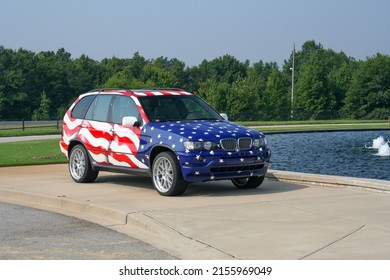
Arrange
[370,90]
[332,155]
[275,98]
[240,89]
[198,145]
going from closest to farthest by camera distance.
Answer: [198,145] → [332,155] → [240,89] → [275,98] → [370,90]

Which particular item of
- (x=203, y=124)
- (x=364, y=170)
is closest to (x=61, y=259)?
(x=203, y=124)

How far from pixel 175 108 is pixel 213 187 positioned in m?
1.60

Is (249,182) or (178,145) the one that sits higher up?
(178,145)

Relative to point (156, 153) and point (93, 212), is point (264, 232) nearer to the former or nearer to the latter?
point (93, 212)

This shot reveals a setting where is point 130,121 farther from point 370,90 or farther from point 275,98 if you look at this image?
point 370,90

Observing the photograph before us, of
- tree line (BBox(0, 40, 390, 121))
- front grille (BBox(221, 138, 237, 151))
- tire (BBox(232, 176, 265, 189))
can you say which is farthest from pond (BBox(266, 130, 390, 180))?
tree line (BBox(0, 40, 390, 121))

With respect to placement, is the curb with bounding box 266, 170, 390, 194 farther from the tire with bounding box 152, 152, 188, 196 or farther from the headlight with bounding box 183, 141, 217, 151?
the tire with bounding box 152, 152, 188, 196

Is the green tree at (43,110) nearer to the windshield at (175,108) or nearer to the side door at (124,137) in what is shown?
the side door at (124,137)

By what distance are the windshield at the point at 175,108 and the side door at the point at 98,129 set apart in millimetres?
863

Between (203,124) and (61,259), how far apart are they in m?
5.29

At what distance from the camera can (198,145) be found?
11.4 metres

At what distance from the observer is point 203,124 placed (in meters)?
12.2

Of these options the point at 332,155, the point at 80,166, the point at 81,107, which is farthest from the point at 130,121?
the point at 332,155

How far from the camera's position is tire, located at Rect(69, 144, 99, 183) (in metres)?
13.5
